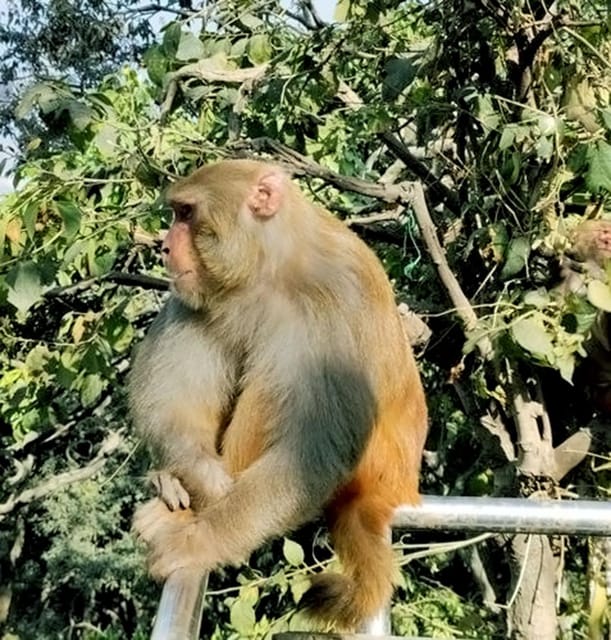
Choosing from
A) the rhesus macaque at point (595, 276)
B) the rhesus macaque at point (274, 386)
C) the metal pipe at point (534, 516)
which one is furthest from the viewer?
the rhesus macaque at point (595, 276)

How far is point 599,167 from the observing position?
9.68ft

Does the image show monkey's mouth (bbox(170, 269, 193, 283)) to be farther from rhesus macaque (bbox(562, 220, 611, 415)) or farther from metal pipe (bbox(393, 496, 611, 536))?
rhesus macaque (bbox(562, 220, 611, 415))

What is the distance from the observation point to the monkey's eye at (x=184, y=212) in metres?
2.95

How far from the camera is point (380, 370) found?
9.51 feet

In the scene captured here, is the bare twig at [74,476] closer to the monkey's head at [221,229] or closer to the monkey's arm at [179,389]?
the monkey's arm at [179,389]

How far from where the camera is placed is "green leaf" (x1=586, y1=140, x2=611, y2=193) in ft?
9.62

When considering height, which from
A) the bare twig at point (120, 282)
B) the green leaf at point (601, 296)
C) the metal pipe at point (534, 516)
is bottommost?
the metal pipe at point (534, 516)

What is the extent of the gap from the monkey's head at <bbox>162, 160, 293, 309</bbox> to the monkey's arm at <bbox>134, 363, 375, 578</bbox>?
35cm

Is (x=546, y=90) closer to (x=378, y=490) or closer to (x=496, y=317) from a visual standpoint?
(x=496, y=317)

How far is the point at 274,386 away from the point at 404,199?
109 centimetres

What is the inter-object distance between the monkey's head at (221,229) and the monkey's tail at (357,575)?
66cm

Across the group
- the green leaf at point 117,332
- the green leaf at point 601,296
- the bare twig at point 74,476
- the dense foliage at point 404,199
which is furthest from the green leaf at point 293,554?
the bare twig at point 74,476

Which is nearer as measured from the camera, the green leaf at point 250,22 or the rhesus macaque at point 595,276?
the rhesus macaque at point 595,276

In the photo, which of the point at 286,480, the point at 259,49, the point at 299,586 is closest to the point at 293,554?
the point at 299,586
